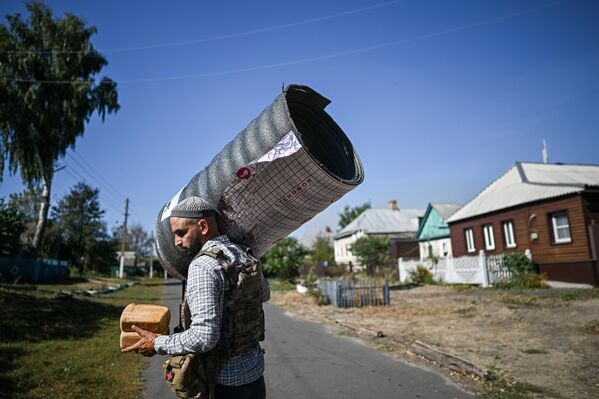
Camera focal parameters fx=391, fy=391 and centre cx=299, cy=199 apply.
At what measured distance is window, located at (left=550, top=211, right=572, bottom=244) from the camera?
59.3 ft

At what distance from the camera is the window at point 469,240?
24906 millimetres

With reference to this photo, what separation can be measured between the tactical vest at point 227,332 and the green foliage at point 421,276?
2185 cm

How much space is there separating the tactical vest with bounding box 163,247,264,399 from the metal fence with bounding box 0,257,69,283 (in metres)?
22.0

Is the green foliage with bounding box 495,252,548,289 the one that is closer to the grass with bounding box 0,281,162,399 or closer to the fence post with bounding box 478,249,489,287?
the fence post with bounding box 478,249,489,287

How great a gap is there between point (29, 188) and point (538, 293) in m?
27.6

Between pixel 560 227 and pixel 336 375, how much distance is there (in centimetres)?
1715

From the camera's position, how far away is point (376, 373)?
20.2 feet

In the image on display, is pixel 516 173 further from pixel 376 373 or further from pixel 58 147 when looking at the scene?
pixel 58 147

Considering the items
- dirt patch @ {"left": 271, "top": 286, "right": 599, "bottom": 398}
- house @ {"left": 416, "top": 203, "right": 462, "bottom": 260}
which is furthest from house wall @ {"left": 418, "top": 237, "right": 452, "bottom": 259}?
dirt patch @ {"left": 271, "top": 286, "right": 599, "bottom": 398}

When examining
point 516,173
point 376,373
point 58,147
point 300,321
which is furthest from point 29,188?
point 516,173

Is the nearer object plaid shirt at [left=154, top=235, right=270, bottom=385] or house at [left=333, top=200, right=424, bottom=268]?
plaid shirt at [left=154, top=235, right=270, bottom=385]

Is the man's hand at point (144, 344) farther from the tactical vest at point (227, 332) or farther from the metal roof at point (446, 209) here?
the metal roof at point (446, 209)

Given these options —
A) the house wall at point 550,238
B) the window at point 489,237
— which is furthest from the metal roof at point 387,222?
the house wall at point 550,238

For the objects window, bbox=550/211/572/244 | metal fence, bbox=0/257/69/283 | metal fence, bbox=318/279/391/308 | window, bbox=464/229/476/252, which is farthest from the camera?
window, bbox=464/229/476/252
